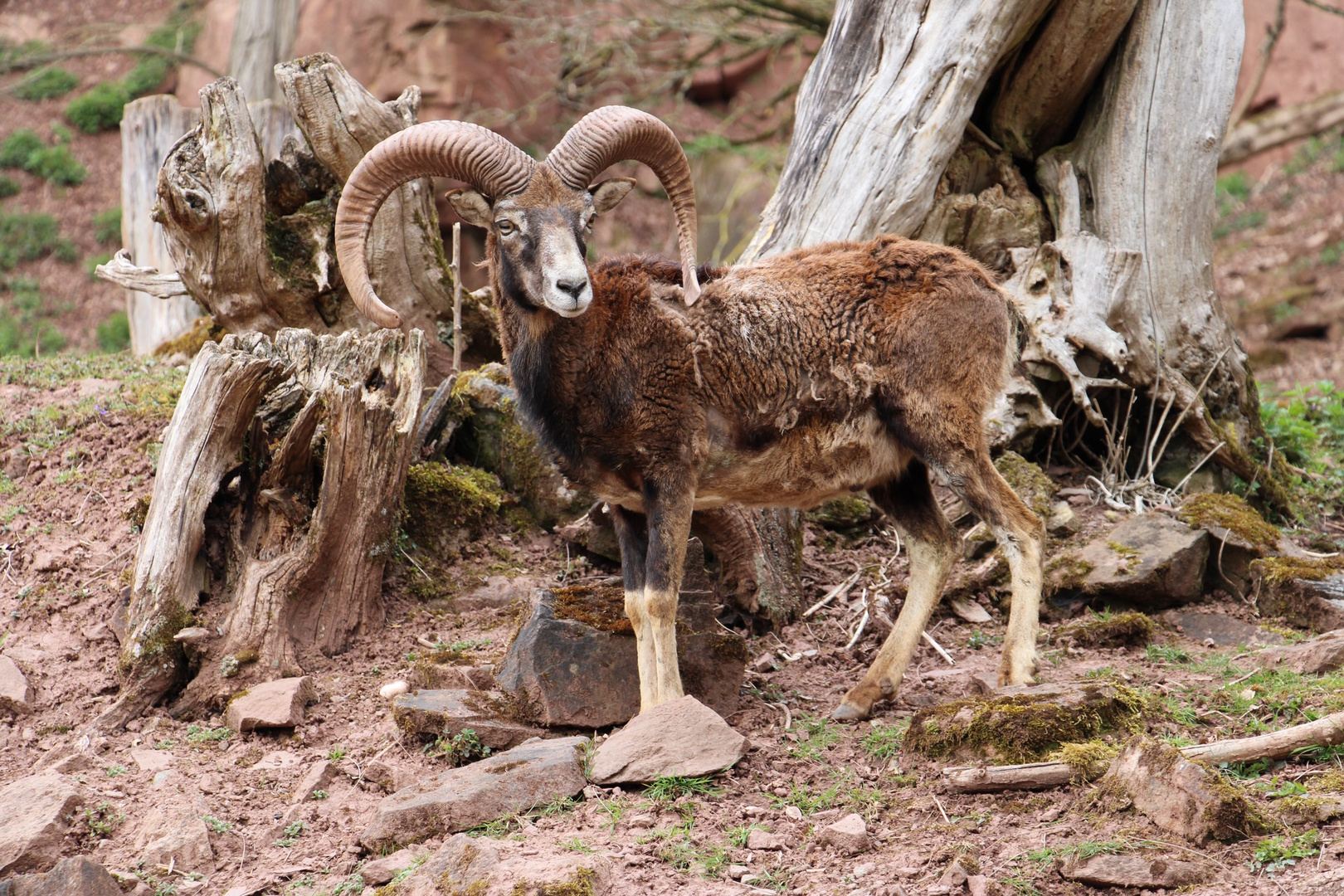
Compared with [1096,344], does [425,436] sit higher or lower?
lower

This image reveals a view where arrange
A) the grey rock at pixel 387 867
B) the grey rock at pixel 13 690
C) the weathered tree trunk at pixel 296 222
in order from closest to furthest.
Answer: the grey rock at pixel 387 867 < the grey rock at pixel 13 690 < the weathered tree trunk at pixel 296 222

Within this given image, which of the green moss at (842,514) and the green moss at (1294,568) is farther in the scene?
the green moss at (842,514)

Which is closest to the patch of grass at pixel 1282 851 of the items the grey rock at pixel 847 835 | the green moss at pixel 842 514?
the grey rock at pixel 847 835

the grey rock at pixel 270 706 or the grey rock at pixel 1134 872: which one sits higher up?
the grey rock at pixel 1134 872

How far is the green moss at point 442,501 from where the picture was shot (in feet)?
24.6

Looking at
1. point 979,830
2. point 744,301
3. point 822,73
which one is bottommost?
point 979,830

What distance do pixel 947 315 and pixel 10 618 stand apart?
5.80 metres

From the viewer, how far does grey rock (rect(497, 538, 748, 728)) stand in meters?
5.66

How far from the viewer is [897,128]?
8.52 meters

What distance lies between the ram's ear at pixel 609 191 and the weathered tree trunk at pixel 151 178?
7.66m

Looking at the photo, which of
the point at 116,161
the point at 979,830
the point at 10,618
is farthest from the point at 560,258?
the point at 116,161

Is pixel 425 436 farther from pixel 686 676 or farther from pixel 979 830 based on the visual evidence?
pixel 979 830

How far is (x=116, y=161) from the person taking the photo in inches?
919

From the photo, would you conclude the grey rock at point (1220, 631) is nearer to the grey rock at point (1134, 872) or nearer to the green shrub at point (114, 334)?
the grey rock at point (1134, 872)
